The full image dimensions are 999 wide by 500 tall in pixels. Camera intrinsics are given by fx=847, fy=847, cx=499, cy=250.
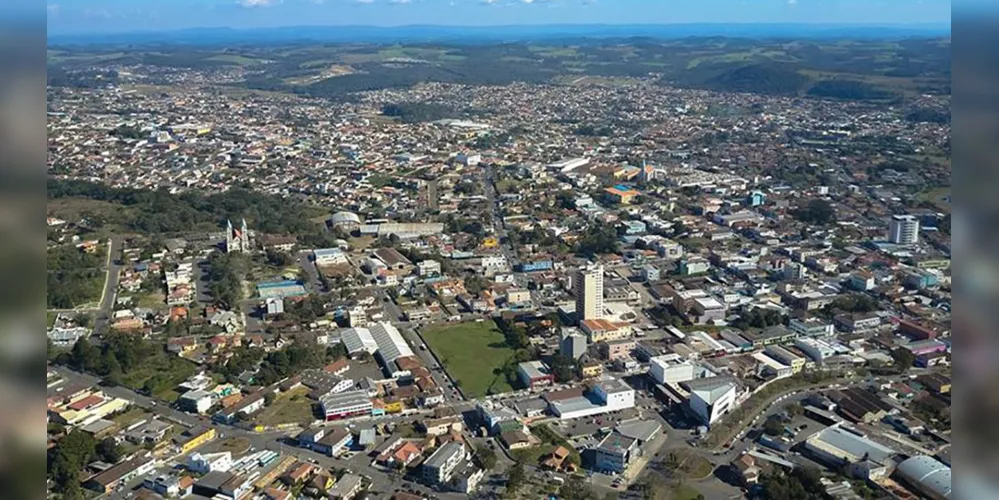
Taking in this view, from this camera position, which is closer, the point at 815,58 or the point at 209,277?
the point at 209,277

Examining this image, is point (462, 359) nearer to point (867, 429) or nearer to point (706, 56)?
point (867, 429)

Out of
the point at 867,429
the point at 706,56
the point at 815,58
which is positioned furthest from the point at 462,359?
the point at 706,56

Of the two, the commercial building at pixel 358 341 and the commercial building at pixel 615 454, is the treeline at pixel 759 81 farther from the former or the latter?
the commercial building at pixel 615 454

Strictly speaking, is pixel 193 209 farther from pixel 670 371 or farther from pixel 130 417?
pixel 670 371

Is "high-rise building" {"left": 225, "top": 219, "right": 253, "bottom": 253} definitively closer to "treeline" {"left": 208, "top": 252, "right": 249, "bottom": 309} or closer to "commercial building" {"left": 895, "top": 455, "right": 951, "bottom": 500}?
"treeline" {"left": 208, "top": 252, "right": 249, "bottom": 309}

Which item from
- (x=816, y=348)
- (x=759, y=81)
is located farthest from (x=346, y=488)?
(x=759, y=81)
